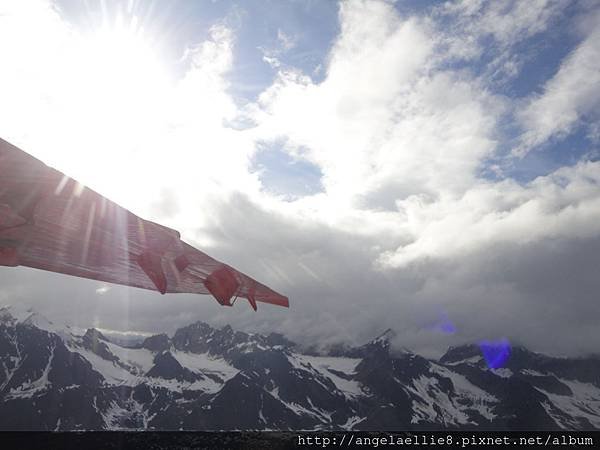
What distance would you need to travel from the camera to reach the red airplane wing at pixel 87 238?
4523 millimetres

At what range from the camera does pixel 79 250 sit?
24.5ft

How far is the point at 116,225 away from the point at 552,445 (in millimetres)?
6913

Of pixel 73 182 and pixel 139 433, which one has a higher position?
pixel 73 182

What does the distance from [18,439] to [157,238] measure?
2786mm

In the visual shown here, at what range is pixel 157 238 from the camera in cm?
558

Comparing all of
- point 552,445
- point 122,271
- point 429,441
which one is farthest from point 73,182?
point 552,445

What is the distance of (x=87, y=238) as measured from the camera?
21.3 ft

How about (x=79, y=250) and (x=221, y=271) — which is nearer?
(x=221, y=271)

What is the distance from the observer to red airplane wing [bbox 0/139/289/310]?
4.52m

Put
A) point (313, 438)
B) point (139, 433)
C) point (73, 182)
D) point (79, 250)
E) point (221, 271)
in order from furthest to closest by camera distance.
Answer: point (79, 250)
point (221, 271)
point (313, 438)
point (139, 433)
point (73, 182)

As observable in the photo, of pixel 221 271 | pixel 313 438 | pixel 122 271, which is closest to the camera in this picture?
pixel 313 438

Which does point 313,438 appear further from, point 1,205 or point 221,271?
point 1,205

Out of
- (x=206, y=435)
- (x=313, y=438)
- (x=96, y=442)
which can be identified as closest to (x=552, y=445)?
(x=313, y=438)

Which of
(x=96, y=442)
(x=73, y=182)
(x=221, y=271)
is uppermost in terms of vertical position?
(x=73, y=182)
